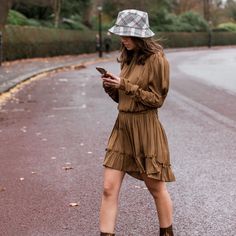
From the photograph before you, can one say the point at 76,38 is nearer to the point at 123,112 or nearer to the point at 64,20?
the point at 64,20

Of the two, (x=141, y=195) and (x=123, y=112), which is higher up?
(x=123, y=112)

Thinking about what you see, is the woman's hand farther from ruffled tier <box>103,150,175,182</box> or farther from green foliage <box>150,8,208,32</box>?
green foliage <box>150,8,208,32</box>

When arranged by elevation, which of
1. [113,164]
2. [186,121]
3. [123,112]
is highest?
[123,112]

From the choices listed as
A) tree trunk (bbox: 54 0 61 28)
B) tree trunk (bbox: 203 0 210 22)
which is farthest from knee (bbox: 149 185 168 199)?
tree trunk (bbox: 203 0 210 22)

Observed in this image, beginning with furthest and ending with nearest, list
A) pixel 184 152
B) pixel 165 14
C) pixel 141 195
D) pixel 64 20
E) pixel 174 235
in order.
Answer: pixel 165 14, pixel 64 20, pixel 184 152, pixel 141 195, pixel 174 235

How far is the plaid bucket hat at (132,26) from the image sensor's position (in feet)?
13.6

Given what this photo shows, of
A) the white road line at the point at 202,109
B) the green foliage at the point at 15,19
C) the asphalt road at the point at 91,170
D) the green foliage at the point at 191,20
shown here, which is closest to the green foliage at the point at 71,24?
the green foliage at the point at 15,19

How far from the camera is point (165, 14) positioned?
202 ft

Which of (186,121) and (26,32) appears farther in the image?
(26,32)

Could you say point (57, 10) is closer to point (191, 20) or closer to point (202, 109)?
point (191, 20)

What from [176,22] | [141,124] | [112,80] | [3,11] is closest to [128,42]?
[112,80]

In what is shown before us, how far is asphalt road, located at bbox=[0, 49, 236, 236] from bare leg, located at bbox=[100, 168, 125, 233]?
1.65 ft

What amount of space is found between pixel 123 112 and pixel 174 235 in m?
1.10

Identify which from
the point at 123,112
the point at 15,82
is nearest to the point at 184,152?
the point at 123,112
